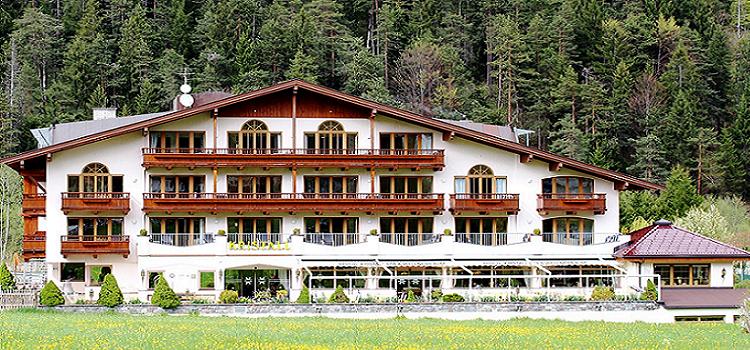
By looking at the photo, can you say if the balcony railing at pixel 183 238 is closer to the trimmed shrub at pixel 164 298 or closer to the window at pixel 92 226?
the window at pixel 92 226

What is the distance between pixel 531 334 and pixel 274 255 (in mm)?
22775

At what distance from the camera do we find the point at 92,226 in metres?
66.0

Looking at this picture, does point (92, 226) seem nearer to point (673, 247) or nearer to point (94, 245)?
point (94, 245)

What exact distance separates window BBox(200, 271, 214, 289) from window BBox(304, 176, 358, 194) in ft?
22.9

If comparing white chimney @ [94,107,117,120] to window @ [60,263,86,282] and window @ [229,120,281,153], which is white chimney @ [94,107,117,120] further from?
window @ [60,263,86,282]

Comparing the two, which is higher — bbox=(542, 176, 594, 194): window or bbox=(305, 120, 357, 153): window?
bbox=(305, 120, 357, 153): window

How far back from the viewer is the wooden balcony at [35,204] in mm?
67875

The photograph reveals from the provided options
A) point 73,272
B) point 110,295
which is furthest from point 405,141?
point 110,295

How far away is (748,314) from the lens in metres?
41.8

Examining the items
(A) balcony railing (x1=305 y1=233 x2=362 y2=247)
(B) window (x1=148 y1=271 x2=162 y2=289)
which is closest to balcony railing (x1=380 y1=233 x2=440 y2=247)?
(A) balcony railing (x1=305 y1=233 x2=362 y2=247)

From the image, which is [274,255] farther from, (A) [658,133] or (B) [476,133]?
(A) [658,133]

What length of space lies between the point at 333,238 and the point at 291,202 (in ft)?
8.41

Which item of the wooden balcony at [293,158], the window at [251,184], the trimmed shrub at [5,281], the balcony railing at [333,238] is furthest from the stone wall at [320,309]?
the window at [251,184]

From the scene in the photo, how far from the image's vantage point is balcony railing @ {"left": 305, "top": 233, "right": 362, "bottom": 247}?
6619cm
